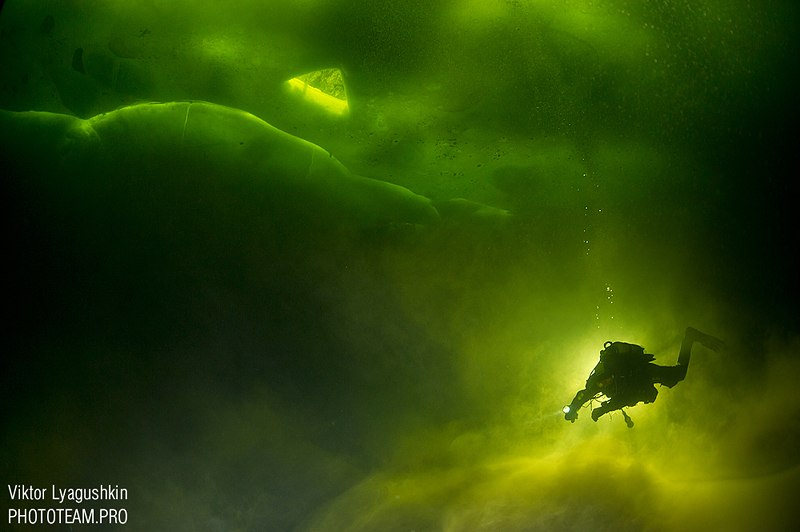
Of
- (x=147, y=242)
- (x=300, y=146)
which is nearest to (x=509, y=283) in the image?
(x=300, y=146)

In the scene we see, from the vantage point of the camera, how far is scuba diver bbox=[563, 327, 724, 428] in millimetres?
3189

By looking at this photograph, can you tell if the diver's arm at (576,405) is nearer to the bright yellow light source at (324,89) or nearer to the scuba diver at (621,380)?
the scuba diver at (621,380)

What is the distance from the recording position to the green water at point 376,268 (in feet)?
10.0

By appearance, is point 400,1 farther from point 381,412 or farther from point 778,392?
point 778,392

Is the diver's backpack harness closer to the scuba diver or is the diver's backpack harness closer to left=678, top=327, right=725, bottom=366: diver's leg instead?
the scuba diver

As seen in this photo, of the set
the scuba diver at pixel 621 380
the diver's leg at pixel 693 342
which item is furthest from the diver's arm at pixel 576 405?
the diver's leg at pixel 693 342

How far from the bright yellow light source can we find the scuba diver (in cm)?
175

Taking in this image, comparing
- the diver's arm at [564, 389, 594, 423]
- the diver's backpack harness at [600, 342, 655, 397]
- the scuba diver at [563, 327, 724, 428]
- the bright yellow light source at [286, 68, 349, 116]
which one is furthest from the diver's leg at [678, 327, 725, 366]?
the bright yellow light source at [286, 68, 349, 116]

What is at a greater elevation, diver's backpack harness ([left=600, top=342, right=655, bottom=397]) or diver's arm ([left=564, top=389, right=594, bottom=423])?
diver's backpack harness ([left=600, top=342, right=655, bottom=397])

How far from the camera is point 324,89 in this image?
324 centimetres

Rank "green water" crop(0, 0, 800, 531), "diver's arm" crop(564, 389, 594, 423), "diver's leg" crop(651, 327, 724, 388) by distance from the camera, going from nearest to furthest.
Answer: "green water" crop(0, 0, 800, 531) < "diver's arm" crop(564, 389, 594, 423) < "diver's leg" crop(651, 327, 724, 388)

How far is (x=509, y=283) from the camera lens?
3158mm

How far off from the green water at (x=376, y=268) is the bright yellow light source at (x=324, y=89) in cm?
1

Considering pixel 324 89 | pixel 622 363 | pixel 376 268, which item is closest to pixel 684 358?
pixel 622 363
